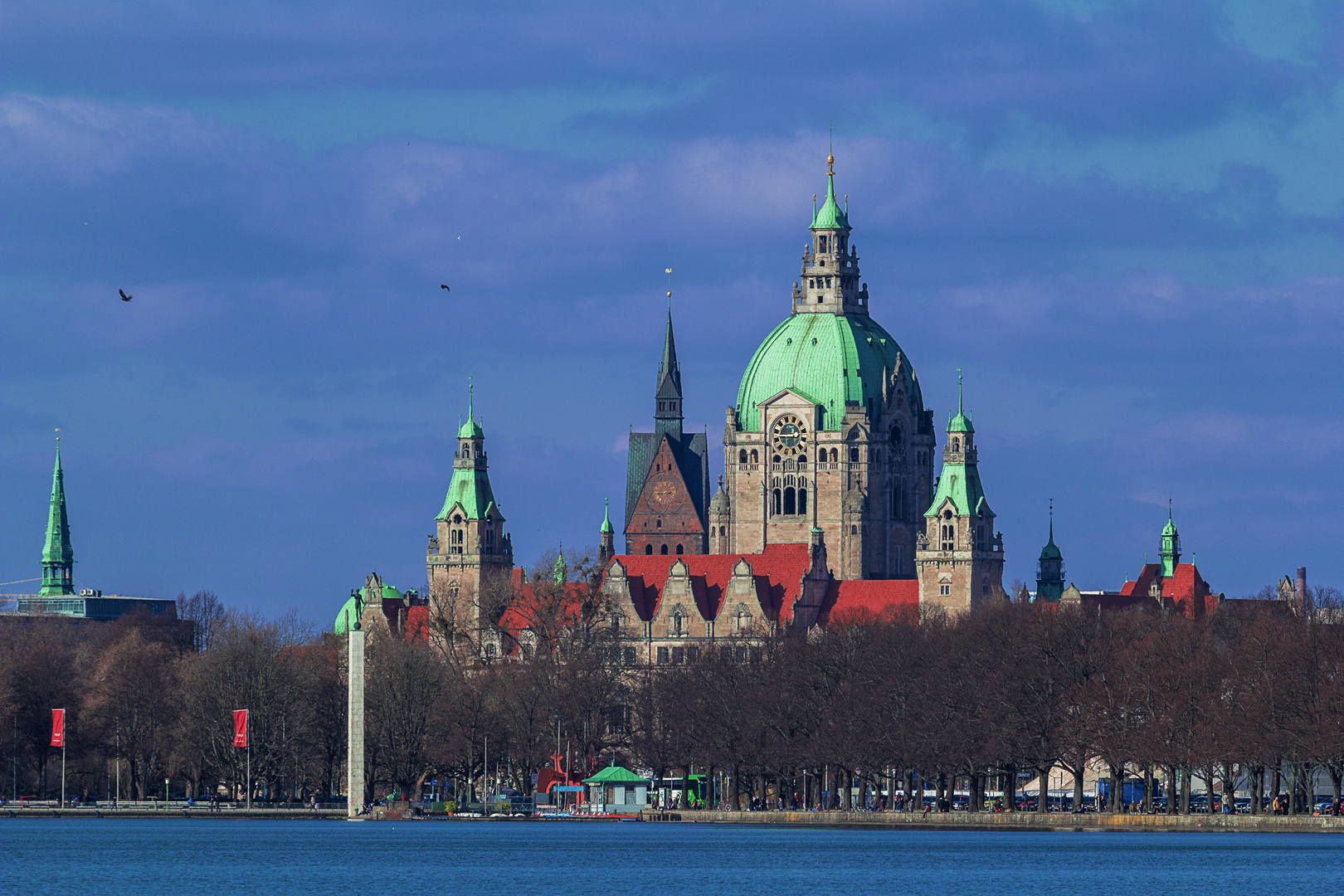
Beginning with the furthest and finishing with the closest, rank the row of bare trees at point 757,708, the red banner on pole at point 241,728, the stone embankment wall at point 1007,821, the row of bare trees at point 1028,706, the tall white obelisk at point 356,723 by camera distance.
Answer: the tall white obelisk at point 356,723 → the red banner on pole at point 241,728 → the row of bare trees at point 757,708 → the row of bare trees at point 1028,706 → the stone embankment wall at point 1007,821

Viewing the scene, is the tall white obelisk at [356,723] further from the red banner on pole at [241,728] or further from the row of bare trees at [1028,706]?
the row of bare trees at [1028,706]

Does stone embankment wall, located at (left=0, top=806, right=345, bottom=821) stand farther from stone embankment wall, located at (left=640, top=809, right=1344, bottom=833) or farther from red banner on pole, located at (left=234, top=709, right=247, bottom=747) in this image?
stone embankment wall, located at (left=640, top=809, right=1344, bottom=833)

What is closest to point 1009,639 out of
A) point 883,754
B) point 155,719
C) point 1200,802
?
point 883,754

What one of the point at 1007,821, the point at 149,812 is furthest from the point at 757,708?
the point at 149,812

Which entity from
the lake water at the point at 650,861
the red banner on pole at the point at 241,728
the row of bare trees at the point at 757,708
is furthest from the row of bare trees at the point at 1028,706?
the red banner on pole at the point at 241,728

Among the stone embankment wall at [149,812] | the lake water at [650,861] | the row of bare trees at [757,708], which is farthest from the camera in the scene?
the stone embankment wall at [149,812]

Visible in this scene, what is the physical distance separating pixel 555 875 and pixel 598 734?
59813 millimetres

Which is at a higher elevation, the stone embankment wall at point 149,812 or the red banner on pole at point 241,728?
the red banner on pole at point 241,728

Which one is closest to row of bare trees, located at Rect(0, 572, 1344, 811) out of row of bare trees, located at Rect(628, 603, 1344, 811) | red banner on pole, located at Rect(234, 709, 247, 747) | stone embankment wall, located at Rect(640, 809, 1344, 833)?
row of bare trees, located at Rect(628, 603, 1344, 811)

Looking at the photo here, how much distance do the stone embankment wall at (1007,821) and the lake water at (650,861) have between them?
827mm

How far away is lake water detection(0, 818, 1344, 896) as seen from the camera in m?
115

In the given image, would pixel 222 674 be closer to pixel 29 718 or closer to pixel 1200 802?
pixel 29 718

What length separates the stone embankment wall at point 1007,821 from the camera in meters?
143

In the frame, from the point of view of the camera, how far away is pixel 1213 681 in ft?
484
